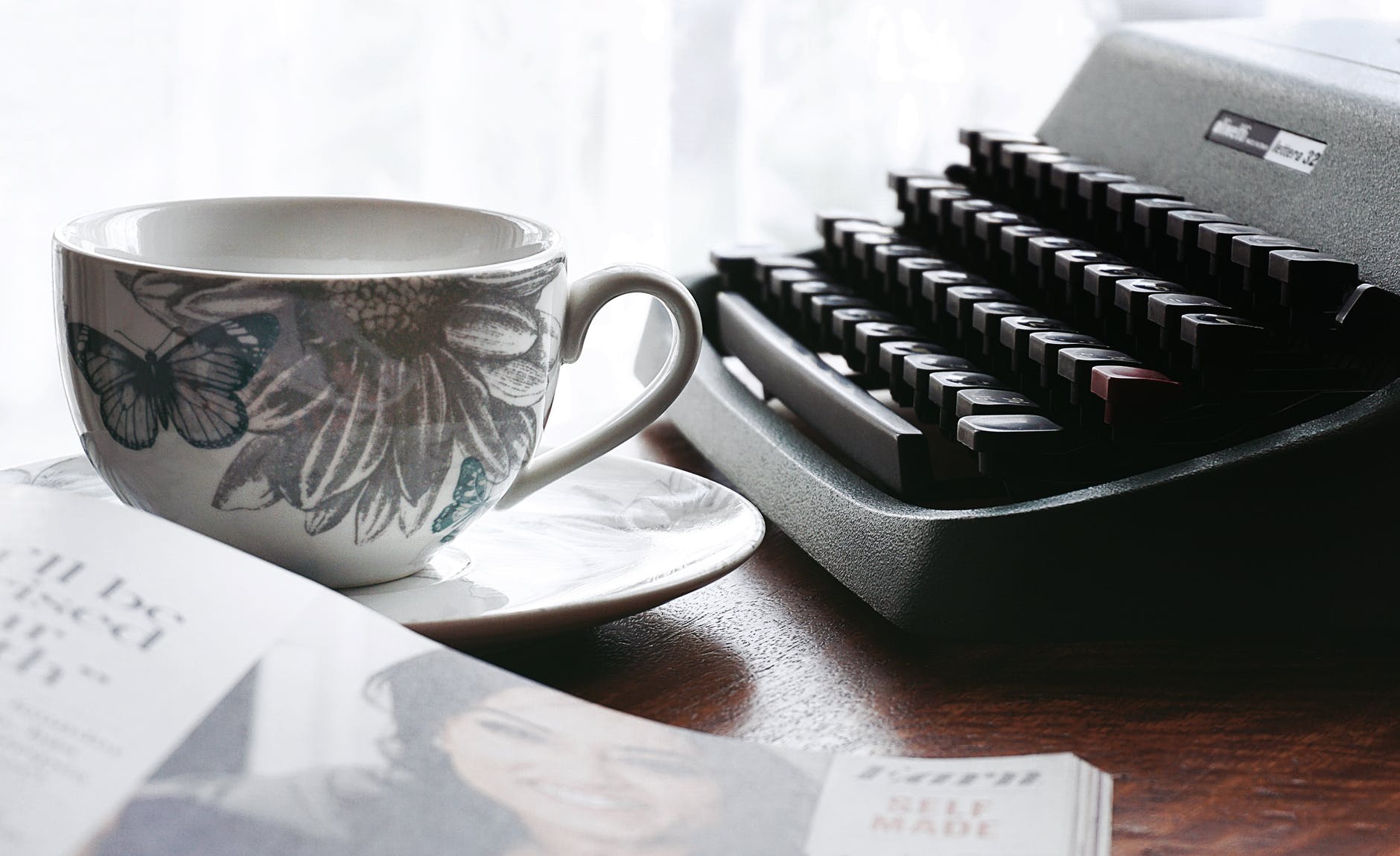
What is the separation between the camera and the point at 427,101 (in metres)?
1.26

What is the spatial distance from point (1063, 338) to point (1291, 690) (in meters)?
0.18

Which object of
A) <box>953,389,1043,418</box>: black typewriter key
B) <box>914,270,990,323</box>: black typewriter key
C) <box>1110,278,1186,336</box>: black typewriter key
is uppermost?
<box>1110,278,1186,336</box>: black typewriter key

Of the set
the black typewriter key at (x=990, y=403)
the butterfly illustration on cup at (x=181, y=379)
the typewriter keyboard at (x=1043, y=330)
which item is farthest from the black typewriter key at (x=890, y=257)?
the butterfly illustration on cup at (x=181, y=379)

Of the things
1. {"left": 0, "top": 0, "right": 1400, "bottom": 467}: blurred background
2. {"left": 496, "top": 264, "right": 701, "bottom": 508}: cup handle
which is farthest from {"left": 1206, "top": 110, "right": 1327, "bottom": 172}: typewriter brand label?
{"left": 0, "top": 0, "right": 1400, "bottom": 467}: blurred background

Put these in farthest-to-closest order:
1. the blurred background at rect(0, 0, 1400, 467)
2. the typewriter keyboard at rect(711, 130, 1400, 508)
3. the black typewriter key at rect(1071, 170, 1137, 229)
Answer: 1. the blurred background at rect(0, 0, 1400, 467)
2. the black typewriter key at rect(1071, 170, 1137, 229)
3. the typewriter keyboard at rect(711, 130, 1400, 508)

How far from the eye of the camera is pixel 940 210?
0.84 m

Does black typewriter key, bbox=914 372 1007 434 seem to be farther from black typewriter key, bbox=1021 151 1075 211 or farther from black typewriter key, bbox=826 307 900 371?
black typewriter key, bbox=1021 151 1075 211

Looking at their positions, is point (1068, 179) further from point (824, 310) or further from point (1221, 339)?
point (1221, 339)

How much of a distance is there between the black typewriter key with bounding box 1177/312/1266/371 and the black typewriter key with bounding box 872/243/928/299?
0.81ft

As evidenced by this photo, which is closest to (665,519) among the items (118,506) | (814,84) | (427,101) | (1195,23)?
(118,506)

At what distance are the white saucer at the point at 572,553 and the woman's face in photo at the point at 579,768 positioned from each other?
7 cm

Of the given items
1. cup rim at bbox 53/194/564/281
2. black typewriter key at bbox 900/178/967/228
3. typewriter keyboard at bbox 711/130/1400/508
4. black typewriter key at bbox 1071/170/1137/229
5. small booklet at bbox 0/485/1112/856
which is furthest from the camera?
black typewriter key at bbox 900/178/967/228

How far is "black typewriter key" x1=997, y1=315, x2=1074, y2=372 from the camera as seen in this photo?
61cm

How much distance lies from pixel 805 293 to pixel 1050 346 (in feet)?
0.69
